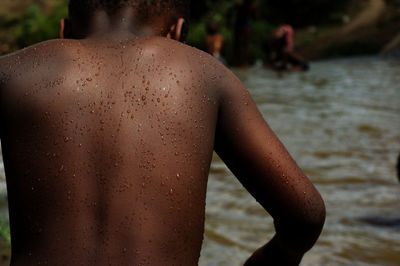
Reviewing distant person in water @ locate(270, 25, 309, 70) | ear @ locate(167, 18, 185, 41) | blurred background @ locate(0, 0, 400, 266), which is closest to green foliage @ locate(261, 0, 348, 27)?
blurred background @ locate(0, 0, 400, 266)

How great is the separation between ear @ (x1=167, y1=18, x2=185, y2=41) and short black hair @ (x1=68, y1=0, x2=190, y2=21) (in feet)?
0.06

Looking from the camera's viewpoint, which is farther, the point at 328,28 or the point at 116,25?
the point at 328,28

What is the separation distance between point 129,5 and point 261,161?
1.63 ft

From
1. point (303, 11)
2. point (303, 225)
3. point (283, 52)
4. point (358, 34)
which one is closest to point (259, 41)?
point (358, 34)

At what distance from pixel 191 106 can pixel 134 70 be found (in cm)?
15

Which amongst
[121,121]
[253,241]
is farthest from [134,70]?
[253,241]

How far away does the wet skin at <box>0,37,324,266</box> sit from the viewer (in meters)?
1.43

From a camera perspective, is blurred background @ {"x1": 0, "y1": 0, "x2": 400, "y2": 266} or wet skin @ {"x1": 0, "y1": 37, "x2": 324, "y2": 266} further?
blurred background @ {"x1": 0, "y1": 0, "x2": 400, "y2": 266}

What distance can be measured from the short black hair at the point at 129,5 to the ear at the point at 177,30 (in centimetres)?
2

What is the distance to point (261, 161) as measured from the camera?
156cm

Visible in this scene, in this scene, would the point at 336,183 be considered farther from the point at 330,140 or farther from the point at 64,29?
the point at 64,29

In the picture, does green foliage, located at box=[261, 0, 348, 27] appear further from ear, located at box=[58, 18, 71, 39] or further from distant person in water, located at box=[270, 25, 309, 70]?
ear, located at box=[58, 18, 71, 39]

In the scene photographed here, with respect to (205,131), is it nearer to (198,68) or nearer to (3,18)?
(198,68)

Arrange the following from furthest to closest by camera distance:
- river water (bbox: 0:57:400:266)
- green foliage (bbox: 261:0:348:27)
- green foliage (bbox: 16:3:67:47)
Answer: green foliage (bbox: 261:0:348:27) → green foliage (bbox: 16:3:67:47) → river water (bbox: 0:57:400:266)
